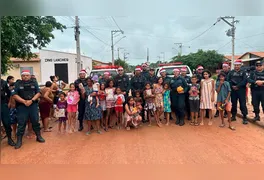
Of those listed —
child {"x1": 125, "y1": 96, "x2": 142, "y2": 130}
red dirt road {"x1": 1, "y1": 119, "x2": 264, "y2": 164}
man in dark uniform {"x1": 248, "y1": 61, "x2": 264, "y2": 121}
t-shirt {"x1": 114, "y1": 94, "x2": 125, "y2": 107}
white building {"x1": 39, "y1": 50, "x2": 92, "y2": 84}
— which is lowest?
red dirt road {"x1": 1, "y1": 119, "x2": 264, "y2": 164}

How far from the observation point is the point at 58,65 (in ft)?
84.1

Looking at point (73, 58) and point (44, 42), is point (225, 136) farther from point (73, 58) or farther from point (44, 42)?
point (73, 58)

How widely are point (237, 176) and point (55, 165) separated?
2.81 metres

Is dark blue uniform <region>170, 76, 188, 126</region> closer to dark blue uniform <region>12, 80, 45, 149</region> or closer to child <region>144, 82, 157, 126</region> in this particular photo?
child <region>144, 82, 157, 126</region>

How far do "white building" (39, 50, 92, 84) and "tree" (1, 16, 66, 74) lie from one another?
15181mm

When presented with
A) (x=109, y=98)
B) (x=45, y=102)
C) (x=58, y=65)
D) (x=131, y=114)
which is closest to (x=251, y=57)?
(x=58, y=65)

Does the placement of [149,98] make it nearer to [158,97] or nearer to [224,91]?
[158,97]

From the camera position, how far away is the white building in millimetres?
25156

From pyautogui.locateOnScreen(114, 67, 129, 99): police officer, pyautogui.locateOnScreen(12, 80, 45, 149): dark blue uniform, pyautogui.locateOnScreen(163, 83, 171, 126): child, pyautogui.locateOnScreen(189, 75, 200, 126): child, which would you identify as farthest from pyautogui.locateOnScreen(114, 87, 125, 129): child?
pyautogui.locateOnScreen(12, 80, 45, 149): dark blue uniform

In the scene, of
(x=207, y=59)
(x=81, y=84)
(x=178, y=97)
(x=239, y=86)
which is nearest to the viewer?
(x=81, y=84)

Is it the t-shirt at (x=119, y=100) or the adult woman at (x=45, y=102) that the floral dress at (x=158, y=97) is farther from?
the adult woman at (x=45, y=102)

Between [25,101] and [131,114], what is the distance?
98.6 inches

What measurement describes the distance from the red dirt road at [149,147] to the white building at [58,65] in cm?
1991

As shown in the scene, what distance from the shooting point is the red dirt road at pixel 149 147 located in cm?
415
